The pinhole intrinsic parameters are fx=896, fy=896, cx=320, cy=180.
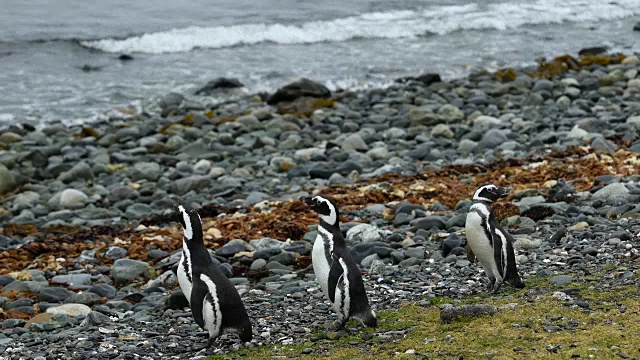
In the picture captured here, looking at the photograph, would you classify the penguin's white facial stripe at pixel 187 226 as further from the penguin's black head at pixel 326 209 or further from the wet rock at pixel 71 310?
the wet rock at pixel 71 310

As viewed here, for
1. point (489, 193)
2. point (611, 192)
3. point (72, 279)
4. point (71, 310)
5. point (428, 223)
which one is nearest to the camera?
point (489, 193)

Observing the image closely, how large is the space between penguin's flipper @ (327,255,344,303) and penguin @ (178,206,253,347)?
67 centimetres

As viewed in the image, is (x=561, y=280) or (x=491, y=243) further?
(x=491, y=243)

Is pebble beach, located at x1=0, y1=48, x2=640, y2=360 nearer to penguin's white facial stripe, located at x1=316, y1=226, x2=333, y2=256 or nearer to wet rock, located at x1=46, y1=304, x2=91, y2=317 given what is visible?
wet rock, located at x1=46, y1=304, x2=91, y2=317

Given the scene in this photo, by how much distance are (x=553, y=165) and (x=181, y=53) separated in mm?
17375

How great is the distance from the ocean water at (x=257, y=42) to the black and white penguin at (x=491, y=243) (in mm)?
13765

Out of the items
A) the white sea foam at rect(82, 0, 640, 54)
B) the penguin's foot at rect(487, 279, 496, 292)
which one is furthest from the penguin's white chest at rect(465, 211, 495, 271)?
the white sea foam at rect(82, 0, 640, 54)

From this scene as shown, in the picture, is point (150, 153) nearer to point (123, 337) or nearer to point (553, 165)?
point (553, 165)

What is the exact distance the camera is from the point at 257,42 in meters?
29.5

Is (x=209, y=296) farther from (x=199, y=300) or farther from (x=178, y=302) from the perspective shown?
(x=178, y=302)

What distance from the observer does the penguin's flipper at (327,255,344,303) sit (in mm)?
6863

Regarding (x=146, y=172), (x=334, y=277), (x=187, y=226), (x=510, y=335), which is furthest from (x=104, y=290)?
(x=146, y=172)

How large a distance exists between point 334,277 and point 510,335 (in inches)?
58.7

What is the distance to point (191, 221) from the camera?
719 cm
